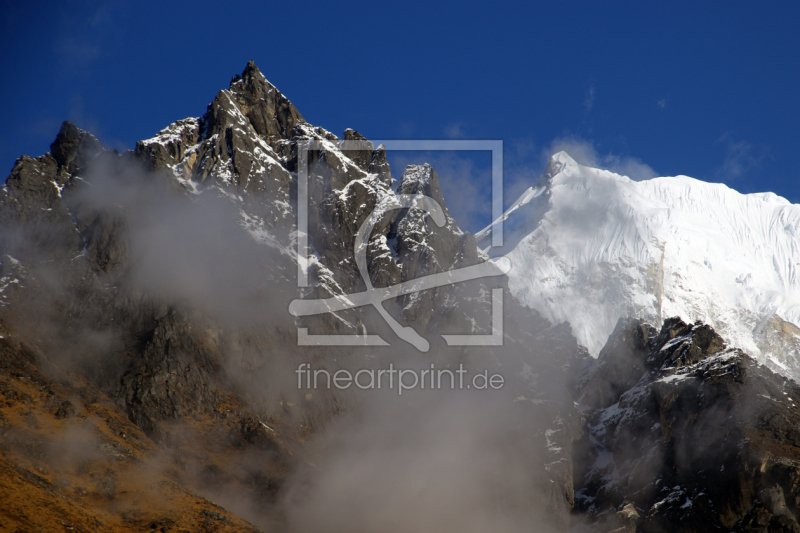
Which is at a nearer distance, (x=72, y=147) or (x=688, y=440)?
(x=688, y=440)

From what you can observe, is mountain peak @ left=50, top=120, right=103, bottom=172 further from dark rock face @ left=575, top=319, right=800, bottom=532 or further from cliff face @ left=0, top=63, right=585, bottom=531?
dark rock face @ left=575, top=319, right=800, bottom=532

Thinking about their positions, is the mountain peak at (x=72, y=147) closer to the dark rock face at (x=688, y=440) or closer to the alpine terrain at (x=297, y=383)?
the alpine terrain at (x=297, y=383)

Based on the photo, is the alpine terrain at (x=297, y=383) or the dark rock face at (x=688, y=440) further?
the dark rock face at (x=688, y=440)

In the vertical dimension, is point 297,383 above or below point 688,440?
above

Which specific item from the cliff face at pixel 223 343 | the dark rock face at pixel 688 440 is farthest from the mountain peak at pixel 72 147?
the dark rock face at pixel 688 440

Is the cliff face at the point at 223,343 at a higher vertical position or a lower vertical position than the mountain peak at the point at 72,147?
lower

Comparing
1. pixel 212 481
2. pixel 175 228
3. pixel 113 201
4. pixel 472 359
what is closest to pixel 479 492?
pixel 472 359

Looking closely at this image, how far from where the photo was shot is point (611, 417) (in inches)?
6988

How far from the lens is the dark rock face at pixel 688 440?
433 ft

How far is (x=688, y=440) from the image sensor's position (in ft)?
489

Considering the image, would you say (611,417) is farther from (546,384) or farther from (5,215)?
(5,215)

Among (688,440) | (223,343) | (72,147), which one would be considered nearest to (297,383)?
(223,343)

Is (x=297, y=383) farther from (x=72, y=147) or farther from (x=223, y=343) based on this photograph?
(x=72, y=147)

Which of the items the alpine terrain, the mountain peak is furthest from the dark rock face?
the mountain peak
